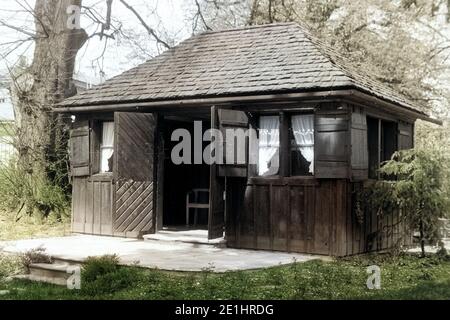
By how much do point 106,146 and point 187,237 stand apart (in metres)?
3.42

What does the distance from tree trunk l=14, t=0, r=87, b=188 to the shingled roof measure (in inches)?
99.0

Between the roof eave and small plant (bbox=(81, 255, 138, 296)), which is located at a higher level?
the roof eave

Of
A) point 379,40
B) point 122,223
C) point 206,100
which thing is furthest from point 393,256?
point 379,40

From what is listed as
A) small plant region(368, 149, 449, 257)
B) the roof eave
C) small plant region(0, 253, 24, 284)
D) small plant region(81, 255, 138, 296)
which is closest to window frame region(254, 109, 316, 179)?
the roof eave

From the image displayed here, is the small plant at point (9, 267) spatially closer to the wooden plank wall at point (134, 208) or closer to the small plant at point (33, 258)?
the small plant at point (33, 258)

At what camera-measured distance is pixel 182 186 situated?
619 inches

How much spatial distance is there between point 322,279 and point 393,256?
3.22 m

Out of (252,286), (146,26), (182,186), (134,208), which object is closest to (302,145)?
(134,208)

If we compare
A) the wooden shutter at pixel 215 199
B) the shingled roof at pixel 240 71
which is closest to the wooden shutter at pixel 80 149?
the shingled roof at pixel 240 71

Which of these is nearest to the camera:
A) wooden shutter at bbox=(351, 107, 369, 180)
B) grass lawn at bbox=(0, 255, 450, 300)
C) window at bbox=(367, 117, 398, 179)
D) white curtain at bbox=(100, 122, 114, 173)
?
grass lawn at bbox=(0, 255, 450, 300)

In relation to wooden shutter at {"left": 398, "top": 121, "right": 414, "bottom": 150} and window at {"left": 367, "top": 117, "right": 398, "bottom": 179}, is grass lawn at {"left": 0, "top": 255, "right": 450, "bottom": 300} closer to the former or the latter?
window at {"left": 367, "top": 117, "right": 398, "bottom": 179}

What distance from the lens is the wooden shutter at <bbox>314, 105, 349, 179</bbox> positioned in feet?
35.7

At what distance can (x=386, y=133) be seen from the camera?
1355 cm
